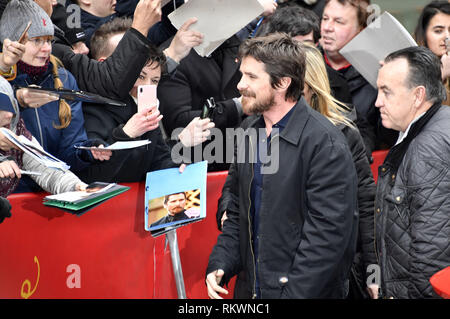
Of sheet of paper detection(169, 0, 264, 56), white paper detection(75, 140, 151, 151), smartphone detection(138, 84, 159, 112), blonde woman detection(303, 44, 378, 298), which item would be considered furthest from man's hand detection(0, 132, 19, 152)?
blonde woman detection(303, 44, 378, 298)

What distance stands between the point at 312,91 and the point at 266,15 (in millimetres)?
1390

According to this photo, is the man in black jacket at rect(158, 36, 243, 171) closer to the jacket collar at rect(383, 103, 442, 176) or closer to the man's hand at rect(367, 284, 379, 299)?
the man's hand at rect(367, 284, 379, 299)

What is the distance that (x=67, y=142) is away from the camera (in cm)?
425

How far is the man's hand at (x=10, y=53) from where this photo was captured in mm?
3877

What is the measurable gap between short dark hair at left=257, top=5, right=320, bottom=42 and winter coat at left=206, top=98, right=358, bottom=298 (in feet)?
5.51

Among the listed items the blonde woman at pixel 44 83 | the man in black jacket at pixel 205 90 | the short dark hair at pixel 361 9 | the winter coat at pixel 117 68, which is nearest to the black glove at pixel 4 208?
the blonde woman at pixel 44 83

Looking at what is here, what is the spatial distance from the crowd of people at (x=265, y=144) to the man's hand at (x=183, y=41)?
0.01 metres

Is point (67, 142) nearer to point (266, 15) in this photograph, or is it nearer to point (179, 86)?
point (179, 86)

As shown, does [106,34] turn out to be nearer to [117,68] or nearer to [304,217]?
[117,68]

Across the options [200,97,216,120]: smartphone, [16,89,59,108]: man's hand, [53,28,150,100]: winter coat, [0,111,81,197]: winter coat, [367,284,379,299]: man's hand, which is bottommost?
[367,284,379,299]: man's hand

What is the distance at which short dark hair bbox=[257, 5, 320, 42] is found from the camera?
521cm

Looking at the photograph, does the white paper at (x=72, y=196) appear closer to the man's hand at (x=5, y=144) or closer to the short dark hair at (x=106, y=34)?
the man's hand at (x=5, y=144)

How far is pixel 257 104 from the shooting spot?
3.66 m

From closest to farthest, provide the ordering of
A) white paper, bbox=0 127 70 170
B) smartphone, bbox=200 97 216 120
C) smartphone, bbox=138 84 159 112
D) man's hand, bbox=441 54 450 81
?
white paper, bbox=0 127 70 170
smartphone, bbox=138 84 159 112
smartphone, bbox=200 97 216 120
man's hand, bbox=441 54 450 81
